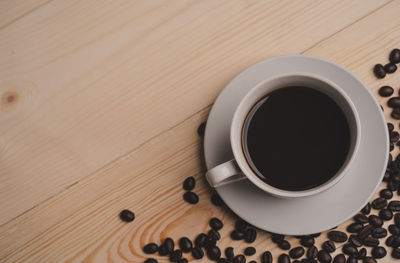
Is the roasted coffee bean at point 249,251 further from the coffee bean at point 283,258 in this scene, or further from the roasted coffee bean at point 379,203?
the roasted coffee bean at point 379,203

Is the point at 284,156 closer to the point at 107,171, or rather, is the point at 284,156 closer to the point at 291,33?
the point at 291,33

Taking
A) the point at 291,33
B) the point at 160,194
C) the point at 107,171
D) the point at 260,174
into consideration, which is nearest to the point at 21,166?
the point at 107,171

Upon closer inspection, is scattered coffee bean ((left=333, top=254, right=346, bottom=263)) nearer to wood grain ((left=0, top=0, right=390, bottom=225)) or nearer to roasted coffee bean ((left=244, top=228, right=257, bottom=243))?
roasted coffee bean ((left=244, top=228, right=257, bottom=243))

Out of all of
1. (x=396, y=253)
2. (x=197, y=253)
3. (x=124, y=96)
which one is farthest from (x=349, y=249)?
(x=124, y=96)

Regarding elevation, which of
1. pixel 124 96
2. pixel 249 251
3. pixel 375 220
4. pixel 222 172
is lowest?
pixel 375 220

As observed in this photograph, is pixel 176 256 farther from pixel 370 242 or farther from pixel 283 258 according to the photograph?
pixel 370 242

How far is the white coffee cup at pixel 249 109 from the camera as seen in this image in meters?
0.86

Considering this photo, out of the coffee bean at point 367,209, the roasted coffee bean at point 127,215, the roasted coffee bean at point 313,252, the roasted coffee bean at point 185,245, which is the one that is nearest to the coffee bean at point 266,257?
the roasted coffee bean at point 313,252

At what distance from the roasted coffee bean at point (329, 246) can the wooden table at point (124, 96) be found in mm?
21

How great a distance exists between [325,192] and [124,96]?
694 mm

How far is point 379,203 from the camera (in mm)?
1153

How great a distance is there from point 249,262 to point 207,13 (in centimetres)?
82

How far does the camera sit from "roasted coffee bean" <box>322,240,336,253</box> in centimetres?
115

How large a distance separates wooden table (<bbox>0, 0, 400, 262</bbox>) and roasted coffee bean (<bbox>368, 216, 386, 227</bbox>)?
0.09 meters
